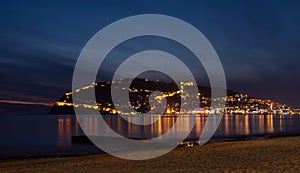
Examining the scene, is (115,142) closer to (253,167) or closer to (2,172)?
(2,172)

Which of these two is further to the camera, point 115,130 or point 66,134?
point 115,130

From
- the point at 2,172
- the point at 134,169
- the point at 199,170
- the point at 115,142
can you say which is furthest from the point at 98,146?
the point at 199,170

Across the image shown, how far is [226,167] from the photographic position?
11656 mm

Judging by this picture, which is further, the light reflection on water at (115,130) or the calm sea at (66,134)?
the light reflection on water at (115,130)

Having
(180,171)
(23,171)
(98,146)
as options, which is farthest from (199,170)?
(98,146)

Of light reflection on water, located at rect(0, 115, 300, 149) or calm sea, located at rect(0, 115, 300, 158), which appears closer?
calm sea, located at rect(0, 115, 300, 158)

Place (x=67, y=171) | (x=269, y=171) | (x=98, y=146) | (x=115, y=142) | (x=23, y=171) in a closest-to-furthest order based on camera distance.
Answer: (x=269, y=171) → (x=67, y=171) → (x=23, y=171) → (x=98, y=146) → (x=115, y=142)

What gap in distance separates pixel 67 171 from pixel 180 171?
4234mm

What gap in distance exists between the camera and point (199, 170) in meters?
11.4

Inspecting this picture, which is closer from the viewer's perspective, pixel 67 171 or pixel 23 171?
pixel 67 171

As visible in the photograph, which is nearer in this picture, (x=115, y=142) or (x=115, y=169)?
(x=115, y=169)

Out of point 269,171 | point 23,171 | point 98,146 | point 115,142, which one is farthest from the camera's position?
point 115,142

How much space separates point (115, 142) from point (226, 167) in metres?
18.2

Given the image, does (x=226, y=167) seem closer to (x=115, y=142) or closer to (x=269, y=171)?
(x=269, y=171)
